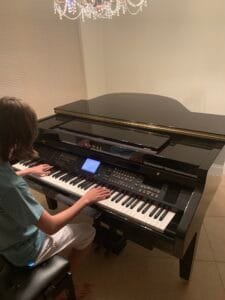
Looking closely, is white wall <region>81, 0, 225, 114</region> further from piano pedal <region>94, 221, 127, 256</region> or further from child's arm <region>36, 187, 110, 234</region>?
child's arm <region>36, 187, 110, 234</region>

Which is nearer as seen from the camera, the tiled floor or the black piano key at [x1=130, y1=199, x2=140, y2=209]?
the black piano key at [x1=130, y1=199, x2=140, y2=209]

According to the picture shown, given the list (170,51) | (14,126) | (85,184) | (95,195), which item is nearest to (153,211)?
(95,195)

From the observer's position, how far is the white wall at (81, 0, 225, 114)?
2.33 m

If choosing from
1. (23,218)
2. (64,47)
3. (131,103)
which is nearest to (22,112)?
(23,218)

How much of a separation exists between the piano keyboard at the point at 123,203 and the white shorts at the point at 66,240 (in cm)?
19

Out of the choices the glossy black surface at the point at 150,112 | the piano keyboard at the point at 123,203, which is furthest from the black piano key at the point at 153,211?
the glossy black surface at the point at 150,112

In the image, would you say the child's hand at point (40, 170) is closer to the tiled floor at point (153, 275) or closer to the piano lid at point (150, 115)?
the piano lid at point (150, 115)

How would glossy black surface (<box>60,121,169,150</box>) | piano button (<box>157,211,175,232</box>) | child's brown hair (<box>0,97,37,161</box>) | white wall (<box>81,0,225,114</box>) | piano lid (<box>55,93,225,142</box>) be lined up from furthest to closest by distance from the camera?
white wall (<box>81,0,225,114</box>) < piano lid (<box>55,93,225,142</box>) < glossy black surface (<box>60,121,169,150</box>) < piano button (<box>157,211,175,232</box>) < child's brown hair (<box>0,97,37,161</box>)

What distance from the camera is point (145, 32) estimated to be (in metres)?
2.59

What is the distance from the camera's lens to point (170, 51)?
2541 mm

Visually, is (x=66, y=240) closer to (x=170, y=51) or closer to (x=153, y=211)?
(x=153, y=211)

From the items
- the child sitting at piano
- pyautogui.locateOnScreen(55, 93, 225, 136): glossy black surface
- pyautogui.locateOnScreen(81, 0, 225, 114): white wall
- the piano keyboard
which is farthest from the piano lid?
pyautogui.locateOnScreen(81, 0, 225, 114): white wall

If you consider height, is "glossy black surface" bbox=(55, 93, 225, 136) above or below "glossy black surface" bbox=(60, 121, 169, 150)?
above

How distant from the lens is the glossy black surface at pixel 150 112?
55.8 inches
